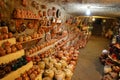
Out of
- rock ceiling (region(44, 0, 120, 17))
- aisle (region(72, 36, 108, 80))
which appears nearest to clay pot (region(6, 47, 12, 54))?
rock ceiling (region(44, 0, 120, 17))

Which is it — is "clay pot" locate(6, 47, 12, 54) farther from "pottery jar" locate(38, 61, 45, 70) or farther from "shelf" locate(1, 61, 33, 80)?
"pottery jar" locate(38, 61, 45, 70)

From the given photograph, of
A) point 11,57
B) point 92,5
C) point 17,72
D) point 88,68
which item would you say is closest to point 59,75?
point 17,72

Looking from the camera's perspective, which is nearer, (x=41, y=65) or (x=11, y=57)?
(x=11, y=57)

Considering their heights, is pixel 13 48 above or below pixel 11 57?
above

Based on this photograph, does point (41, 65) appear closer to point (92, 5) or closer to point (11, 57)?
point (11, 57)

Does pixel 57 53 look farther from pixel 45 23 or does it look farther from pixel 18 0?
pixel 18 0

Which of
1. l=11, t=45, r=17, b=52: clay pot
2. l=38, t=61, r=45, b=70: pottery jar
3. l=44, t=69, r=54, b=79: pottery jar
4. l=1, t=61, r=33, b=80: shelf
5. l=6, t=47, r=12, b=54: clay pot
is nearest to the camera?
l=1, t=61, r=33, b=80: shelf

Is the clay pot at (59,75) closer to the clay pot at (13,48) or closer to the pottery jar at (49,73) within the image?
the pottery jar at (49,73)

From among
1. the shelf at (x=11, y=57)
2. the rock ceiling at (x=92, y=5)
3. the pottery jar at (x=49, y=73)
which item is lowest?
the pottery jar at (x=49, y=73)

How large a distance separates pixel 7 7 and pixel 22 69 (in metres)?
1.66

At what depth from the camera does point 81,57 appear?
29.6 ft

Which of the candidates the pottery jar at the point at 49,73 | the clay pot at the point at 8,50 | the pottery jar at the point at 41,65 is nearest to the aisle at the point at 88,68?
the pottery jar at the point at 49,73

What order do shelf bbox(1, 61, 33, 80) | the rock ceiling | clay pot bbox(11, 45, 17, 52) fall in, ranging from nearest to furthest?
shelf bbox(1, 61, 33, 80)
clay pot bbox(11, 45, 17, 52)
the rock ceiling

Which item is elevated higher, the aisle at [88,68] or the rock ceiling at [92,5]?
the rock ceiling at [92,5]
